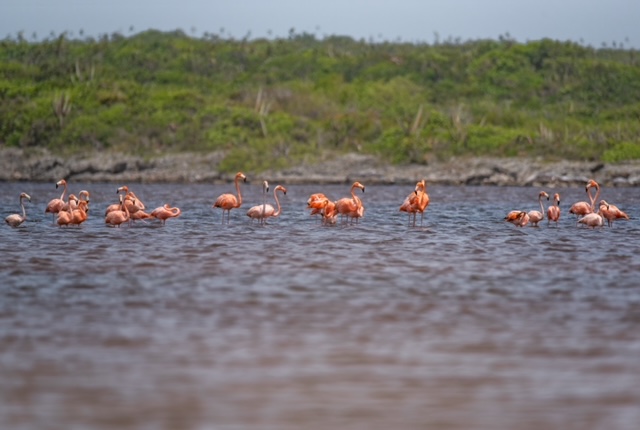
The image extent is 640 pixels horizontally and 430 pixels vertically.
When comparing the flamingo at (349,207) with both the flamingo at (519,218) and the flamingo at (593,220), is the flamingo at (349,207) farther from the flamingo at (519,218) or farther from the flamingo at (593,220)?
the flamingo at (593,220)

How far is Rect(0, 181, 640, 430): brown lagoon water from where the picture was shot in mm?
6664

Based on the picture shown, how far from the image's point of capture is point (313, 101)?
5828 centimetres

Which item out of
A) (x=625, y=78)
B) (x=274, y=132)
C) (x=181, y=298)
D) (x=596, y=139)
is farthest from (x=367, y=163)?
(x=181, y=298)

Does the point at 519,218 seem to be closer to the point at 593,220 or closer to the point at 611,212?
the point at 593,220

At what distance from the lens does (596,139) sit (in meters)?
49.1

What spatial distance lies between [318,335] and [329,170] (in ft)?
125

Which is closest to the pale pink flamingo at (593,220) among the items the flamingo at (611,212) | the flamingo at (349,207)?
the flamingo at (611,212)

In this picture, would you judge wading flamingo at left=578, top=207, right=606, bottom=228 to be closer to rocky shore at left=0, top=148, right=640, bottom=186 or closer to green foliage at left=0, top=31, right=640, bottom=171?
rocky shore at left=0, top=148, right=640, bottom=186

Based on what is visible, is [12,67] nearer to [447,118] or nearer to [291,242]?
[447,118]

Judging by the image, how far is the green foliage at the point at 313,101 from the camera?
4975 cm

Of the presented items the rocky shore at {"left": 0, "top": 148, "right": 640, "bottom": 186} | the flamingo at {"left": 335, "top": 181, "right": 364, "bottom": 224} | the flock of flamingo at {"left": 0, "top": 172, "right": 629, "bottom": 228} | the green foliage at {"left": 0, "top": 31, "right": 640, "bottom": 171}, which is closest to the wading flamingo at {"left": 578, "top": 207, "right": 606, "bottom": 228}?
the flock of flamingo at {"left": 0, "top": 172, "right": 629, "bottom": 228}

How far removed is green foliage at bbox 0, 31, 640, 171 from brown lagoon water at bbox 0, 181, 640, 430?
33.0m

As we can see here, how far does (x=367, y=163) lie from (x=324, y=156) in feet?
6.27

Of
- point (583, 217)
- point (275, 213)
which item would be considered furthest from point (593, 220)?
point (275, 213)
